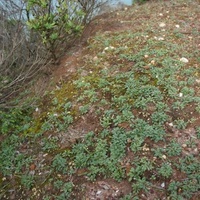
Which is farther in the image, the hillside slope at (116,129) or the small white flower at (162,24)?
the small white flower at (162,24)

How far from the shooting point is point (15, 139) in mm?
4070

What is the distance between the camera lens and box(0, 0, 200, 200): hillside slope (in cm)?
329

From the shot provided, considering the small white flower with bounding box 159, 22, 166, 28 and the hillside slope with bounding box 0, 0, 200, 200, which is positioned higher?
the small white flower with bounding box 159, 22, 166, 28

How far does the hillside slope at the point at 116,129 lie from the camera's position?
329 centimetres

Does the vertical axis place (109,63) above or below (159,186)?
above

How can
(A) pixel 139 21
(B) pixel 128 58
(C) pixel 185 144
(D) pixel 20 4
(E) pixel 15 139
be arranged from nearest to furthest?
(C) pixel 185 144
(E) pixel 15 139
(B) pixel 128 58
(D) pixel 20 4
(A) pixel 139 21

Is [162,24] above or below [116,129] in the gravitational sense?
above

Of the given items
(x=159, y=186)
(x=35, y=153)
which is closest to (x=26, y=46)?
(x=35, y=153)

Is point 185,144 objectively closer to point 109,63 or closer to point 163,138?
point 163,138

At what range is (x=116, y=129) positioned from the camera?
3.79 m

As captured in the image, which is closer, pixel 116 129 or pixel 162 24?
pixel 116 129

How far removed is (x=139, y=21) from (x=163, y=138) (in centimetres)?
354

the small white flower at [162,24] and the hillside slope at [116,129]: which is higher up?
the small white flower at [162,24]

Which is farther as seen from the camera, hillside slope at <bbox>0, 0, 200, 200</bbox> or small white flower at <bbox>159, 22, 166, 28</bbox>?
small white flower at <bbox>159, 22, 166, 28</bbox>
